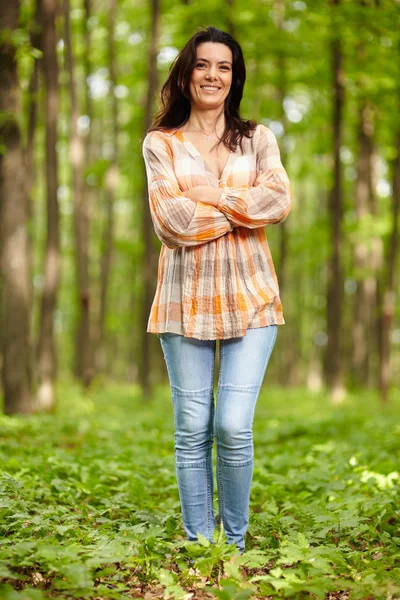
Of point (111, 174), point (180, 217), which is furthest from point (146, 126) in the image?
point (180, 217)

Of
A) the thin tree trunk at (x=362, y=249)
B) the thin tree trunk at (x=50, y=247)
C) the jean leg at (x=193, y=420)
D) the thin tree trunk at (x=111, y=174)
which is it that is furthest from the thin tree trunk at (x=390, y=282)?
the jean leg at (x=193, y=420)

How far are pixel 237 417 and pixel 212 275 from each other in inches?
29.1

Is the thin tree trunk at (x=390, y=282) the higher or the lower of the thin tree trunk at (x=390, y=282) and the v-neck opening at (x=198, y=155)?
the lower

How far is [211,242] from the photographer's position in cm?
360

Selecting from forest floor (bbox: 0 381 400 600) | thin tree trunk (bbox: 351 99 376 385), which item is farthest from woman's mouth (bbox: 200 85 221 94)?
thin tree trunk (bbox: 351 99 376 385)

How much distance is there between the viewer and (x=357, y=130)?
1848cm

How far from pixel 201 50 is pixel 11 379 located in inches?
286

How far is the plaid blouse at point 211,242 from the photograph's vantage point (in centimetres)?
350

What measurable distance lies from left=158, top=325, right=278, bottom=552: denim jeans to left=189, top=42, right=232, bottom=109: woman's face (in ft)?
4.23

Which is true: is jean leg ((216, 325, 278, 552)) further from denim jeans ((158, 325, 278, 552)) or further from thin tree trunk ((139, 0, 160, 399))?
thin tree trunk ((139, 0, 160, 399))

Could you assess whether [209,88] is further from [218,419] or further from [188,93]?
[218,419]

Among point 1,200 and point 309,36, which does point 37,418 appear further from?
point 309,36

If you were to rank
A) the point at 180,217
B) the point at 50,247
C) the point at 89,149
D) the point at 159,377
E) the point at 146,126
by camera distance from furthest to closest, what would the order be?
1. the point at 159,377
2. the point at 89,149
3. the point at 146,126
4. the point at 50,247
5. the point at 180,217

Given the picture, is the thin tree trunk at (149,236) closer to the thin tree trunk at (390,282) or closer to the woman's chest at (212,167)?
the thin tree trunk at (390,282)
